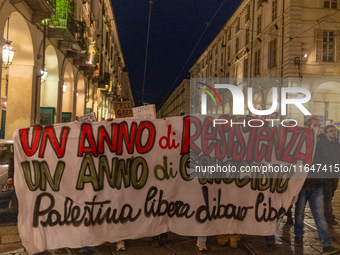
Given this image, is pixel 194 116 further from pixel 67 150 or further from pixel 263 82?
pixel 263 82

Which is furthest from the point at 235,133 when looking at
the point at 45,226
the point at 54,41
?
the point at 54,41

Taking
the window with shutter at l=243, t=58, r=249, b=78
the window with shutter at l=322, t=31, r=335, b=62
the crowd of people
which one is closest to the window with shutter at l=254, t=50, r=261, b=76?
the window with shutter at l=243, t=58, r=249, b=78

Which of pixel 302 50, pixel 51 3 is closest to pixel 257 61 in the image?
pixel 302 50

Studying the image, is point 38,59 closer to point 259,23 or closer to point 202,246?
point 202,246

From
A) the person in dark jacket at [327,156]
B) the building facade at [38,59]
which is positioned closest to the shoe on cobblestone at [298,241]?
the person in dark jacket at [327,156]

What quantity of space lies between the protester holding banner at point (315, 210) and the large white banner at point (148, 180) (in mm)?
149

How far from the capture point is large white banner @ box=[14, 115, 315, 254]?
4.49 m

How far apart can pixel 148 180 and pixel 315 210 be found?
2512 mm

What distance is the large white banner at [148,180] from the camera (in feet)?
14.7

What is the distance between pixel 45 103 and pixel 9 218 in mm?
9794

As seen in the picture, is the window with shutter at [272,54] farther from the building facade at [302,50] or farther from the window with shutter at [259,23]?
the window with shutter at [259,23]

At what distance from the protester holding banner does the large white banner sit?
149 mm

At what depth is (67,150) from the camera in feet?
15.1

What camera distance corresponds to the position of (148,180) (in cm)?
475
